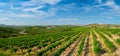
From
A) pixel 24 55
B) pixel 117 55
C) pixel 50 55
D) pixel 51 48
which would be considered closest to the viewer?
pixel 117 55

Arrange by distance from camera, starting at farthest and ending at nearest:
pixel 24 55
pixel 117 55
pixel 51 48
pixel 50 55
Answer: pixel 51 48
pixel 24 55
pixel 50 55
pixel 117 55

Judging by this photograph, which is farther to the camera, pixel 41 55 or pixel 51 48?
pixel 51 48

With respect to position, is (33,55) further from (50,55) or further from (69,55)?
(69,55)

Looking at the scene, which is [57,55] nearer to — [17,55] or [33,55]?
[33,55]

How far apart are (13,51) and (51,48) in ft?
15.8

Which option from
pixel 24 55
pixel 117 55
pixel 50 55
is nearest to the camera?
pixel 117 55

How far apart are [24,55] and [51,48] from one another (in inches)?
159

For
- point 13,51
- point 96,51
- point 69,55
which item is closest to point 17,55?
point 13,51

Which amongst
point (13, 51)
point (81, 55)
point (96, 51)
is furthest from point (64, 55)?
point (13, 51)

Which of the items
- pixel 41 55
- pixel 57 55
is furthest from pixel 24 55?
pixel 57 55

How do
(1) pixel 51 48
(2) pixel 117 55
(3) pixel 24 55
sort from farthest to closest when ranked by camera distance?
(1) pixel 51 48 → (3) pixel 24 55 → (2) pixel 117 55

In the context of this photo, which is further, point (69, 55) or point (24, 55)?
point (24, 55)

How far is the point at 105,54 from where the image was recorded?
60.4 ft

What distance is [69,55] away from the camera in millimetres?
18906
